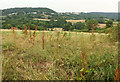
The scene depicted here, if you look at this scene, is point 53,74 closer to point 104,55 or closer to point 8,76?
point 8,76

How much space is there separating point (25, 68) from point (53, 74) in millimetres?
649

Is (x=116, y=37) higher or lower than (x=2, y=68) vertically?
higher

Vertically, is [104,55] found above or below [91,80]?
above

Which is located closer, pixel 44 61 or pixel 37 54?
pixel 44 61

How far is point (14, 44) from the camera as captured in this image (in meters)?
3.76

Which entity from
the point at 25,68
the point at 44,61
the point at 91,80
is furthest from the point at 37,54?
the point at 91,80

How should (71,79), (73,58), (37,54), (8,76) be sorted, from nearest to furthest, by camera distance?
(71,79)
(8,76)
(73,58)
(37,54)

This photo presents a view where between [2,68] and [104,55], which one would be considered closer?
[2,68]

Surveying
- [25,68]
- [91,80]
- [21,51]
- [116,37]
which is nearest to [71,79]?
[91,80]

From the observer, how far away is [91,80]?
7.11ft

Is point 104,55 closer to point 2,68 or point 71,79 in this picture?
point 71,79

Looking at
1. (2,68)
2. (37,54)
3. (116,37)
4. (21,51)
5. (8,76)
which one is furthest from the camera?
(116,37)

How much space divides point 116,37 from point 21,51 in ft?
11.3

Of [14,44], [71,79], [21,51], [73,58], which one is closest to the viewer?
[71,79]
